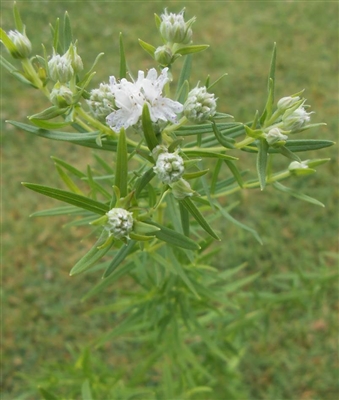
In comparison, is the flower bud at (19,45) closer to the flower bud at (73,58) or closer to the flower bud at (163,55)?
the flower bud at (73,58)

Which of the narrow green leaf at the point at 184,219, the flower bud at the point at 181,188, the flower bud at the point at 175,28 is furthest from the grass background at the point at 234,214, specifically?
the flower bud at the point at 175,28

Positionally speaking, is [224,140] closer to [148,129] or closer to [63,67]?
[148,129]

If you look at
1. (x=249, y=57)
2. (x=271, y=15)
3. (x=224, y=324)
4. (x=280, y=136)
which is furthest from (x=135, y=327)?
(x=271, y=15)

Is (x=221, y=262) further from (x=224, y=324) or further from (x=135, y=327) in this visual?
(x=135, y=327)

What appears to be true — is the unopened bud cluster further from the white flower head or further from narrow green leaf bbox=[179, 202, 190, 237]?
narrow green leaf bbox=[179, 202, 190, 237]

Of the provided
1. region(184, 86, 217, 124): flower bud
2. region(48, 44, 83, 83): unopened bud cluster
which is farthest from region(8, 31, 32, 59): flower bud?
region(184, 86, 217, 124): flower bud

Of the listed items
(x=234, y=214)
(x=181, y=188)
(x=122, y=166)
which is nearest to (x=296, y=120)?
(x=181, y=188)
